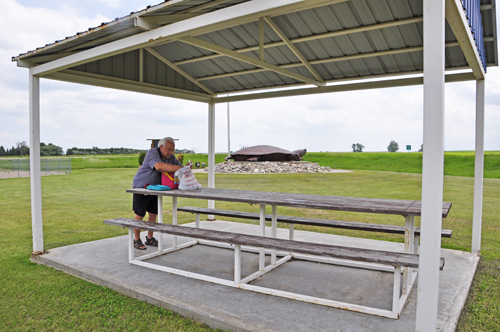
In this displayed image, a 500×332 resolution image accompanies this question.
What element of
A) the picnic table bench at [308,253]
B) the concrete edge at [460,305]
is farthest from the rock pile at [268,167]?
the picnic table bench at [308,253]

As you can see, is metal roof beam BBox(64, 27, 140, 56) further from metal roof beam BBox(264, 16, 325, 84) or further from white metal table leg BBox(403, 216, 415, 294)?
white metal table leg BBox(403, 216, 415, 294)

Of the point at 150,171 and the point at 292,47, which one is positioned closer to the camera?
the point at 150,171

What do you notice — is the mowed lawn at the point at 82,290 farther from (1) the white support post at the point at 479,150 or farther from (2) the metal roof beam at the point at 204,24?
(2) the metal roof beam at the point at 204,24

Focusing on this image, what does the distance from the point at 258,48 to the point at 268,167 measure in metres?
20.9

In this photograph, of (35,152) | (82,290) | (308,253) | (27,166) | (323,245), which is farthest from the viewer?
(27,166)

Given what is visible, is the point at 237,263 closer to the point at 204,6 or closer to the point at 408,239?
the point at 408,239

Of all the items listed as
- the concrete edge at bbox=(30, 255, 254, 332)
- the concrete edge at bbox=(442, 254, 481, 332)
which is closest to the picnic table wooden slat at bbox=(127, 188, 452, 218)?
the concrete edge at bbox=(442, 254, 481, 332)

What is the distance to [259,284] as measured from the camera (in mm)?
4375

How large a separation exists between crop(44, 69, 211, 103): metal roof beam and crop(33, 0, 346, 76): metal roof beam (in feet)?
1.89

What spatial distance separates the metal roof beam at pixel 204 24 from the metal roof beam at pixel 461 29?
3.24ft

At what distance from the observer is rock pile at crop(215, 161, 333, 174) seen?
86.9ft

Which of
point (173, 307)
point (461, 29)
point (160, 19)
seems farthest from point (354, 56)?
point (173, 307)

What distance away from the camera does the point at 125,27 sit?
4.32 metres

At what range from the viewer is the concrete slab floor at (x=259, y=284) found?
11.1 feet
